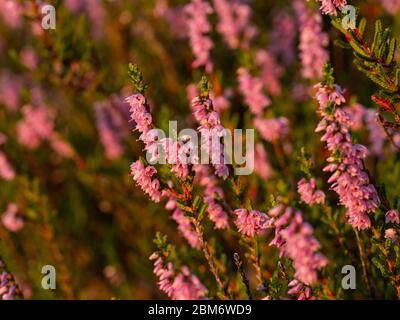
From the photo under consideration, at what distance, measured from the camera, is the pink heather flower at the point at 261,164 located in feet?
18.6

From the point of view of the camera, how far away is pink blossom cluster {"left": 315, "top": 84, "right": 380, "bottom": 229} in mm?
2863

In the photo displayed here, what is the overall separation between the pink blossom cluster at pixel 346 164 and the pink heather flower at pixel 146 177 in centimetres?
102

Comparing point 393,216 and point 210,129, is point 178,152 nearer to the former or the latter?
point 210,129

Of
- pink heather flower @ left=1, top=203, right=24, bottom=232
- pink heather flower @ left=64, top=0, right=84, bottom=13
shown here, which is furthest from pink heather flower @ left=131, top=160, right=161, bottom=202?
pink heather flower @ left=64, top=0, right=84, bottom=13

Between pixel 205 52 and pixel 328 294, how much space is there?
2.83m

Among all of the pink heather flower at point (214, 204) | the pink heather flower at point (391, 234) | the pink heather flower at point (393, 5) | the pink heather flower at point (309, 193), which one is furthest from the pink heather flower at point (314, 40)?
the pink heather flower at point (391, 234)

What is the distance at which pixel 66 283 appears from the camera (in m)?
5.21

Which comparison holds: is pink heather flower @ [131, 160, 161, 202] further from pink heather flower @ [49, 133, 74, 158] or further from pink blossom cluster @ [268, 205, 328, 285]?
pink heather flower @ [49, 133, 74, 158]

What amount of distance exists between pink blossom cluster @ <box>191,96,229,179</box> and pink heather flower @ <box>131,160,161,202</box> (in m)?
0.36

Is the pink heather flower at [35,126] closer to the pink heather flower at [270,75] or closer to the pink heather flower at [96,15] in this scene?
the pink heather flower at [270,75]

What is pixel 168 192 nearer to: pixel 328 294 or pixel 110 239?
pixel 328 294

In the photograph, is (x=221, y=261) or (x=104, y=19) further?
(x=104, y=19)
